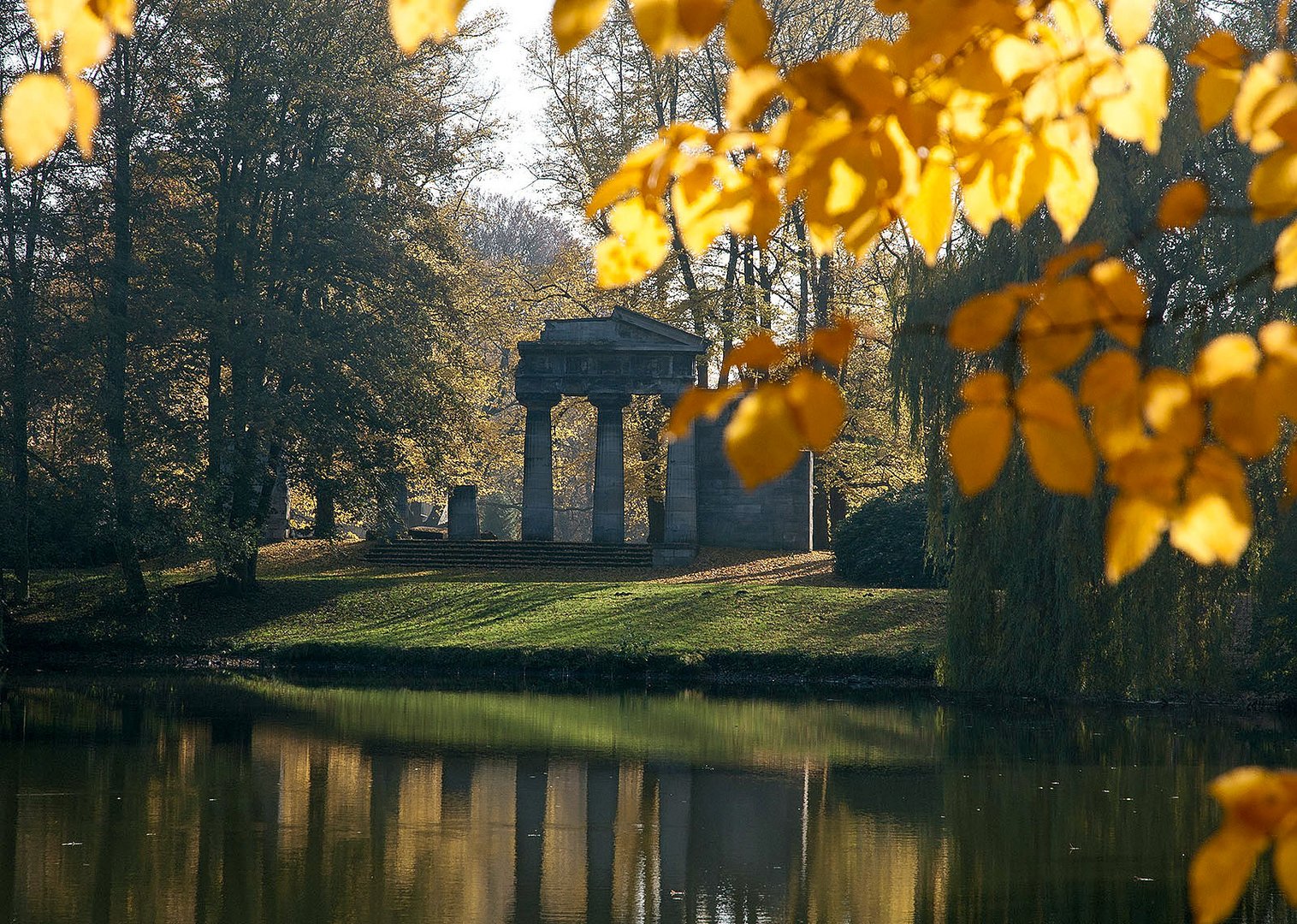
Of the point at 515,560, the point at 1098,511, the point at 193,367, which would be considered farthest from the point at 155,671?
the point at 1098,511

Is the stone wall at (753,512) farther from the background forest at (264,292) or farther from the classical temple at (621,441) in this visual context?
the background forest at (264,292)

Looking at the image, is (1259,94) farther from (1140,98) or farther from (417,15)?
(417,15)

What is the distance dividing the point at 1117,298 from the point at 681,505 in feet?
107

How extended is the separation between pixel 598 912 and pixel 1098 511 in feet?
34.5

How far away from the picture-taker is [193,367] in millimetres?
30234

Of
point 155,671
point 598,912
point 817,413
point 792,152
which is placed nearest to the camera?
point 817,413

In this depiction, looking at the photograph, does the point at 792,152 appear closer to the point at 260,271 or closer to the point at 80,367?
the point at 80,367

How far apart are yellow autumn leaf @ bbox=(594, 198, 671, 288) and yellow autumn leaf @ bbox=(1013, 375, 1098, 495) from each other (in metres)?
0.89

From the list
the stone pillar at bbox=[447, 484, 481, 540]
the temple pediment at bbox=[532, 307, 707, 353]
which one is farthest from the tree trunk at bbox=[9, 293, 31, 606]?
the temple pediment at bbox=[532, 307, 707, 353]

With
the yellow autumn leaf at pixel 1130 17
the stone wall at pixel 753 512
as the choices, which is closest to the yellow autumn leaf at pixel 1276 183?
the yellow autumn leaf at pixel 1130 17

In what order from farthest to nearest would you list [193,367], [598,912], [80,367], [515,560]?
[515,560], [193,367], [80,367], [598,912]

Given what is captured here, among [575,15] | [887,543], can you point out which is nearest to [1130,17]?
[575,15]

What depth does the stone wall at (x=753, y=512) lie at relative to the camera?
116 ft

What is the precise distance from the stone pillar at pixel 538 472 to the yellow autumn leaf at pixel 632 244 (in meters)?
32.9
